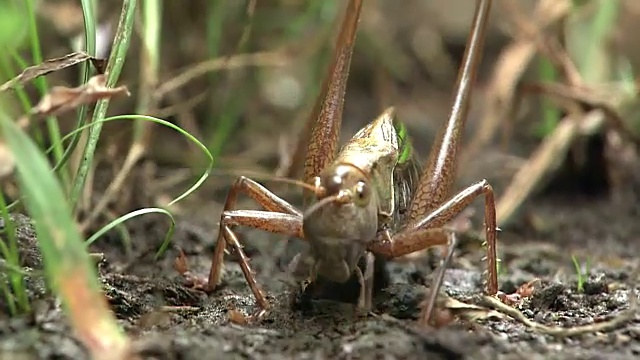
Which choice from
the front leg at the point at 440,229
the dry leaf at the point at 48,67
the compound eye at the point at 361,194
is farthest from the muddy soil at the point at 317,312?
the dry leaf at the point at 48,67

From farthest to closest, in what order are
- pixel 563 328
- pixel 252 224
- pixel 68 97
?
pixel 252 224, pixel 563 328, pixel 68 97

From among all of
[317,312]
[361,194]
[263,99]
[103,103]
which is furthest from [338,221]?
[263,99]

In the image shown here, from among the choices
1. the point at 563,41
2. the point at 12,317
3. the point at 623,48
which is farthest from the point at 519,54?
the point at 12,317

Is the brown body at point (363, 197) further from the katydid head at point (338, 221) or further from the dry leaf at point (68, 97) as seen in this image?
the dry leaf at point (68, 97)

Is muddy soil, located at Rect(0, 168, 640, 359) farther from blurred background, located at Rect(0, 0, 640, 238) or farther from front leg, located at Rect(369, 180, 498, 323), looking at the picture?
blurred background, located at Rect(0, 0, 640, 238)

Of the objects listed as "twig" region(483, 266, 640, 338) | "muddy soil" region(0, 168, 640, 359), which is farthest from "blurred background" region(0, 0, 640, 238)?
"twig" region(483, 266, 640, 338)

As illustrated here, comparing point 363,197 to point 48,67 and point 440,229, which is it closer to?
point 440,229
